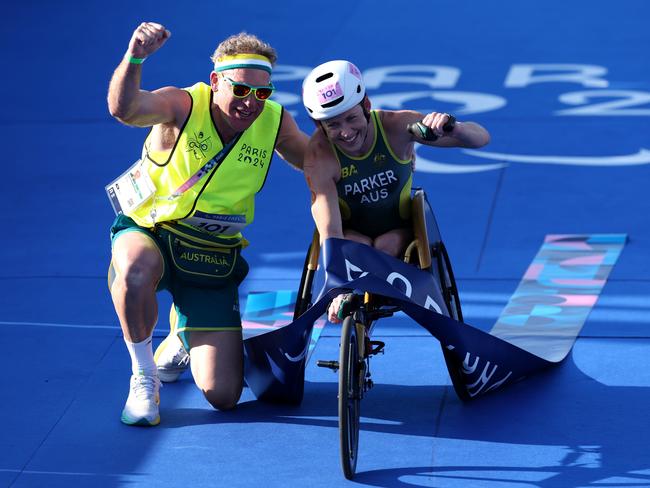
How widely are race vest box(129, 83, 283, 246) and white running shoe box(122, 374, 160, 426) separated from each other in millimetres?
741

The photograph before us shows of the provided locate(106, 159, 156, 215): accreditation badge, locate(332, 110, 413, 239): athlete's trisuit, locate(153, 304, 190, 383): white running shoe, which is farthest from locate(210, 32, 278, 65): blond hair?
locate(153, 304, 190, 383): white running shoe

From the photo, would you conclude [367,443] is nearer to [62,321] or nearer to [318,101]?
[318,101]

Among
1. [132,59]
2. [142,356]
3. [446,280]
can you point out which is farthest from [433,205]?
[132,59]

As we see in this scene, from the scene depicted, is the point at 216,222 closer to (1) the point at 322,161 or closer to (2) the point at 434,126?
(1) the point at 322,161

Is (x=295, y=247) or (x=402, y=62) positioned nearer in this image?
(x=295, y=247)

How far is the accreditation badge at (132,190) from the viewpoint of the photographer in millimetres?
5996

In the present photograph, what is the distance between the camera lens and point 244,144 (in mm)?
6027

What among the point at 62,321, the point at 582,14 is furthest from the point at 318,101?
the point at 582,14

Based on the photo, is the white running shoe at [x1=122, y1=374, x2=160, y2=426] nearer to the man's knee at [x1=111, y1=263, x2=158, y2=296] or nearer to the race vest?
the man's knee at [x1=111, y1=263, x2=158, y2=296]

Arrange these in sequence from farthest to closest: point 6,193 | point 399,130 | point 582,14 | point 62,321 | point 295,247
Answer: point 582,14
point 6,193
point 295,247
point 62,321
point 399,130

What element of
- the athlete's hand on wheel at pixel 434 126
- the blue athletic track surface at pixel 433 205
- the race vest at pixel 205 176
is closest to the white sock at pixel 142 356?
the blue athletic track surface at pixel 433 205

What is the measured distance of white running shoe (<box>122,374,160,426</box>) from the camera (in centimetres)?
580

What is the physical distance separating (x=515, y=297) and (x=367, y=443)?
79.0 inches

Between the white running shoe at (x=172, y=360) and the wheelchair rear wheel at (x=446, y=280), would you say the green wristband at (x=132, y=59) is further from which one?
the wheelchair rear wheel at (x=446, y=280)
